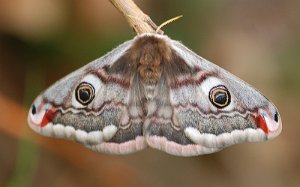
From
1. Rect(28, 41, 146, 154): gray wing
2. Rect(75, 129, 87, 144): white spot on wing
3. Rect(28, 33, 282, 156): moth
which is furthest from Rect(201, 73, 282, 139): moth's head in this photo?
Rect(75, 129, 87, 144): white spot on wing

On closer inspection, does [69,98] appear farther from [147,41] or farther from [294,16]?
[294,16]

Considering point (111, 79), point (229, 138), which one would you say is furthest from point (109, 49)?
point (229, 138)

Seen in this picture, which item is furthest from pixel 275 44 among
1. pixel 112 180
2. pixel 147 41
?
pixel 147 41

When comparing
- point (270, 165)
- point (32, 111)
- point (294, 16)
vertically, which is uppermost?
point (294, 16)

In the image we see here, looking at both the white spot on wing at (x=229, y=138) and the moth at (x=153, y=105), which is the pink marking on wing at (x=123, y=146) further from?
the white spot on wing at (x=229, y=138)

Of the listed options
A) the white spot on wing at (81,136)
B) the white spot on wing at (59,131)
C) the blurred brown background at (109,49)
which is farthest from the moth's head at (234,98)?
the blurred brown background at (109,49)

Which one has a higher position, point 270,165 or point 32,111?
point 270,165
